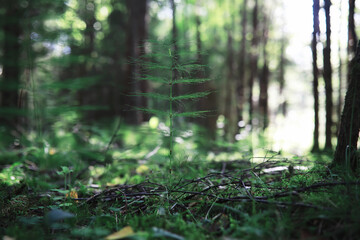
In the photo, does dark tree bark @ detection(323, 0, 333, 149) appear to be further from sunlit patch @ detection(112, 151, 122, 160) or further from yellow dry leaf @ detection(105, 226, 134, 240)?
sunlit patch @ detection(112, 151, 122, 160)

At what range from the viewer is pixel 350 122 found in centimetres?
194

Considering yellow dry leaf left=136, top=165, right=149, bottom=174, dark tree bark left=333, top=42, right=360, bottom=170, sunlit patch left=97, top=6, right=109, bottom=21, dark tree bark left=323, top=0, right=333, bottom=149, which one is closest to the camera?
dark tree bark left=333, top=42, right=360, bottom=170

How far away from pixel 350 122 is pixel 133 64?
2.91m

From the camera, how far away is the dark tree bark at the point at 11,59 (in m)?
4.87

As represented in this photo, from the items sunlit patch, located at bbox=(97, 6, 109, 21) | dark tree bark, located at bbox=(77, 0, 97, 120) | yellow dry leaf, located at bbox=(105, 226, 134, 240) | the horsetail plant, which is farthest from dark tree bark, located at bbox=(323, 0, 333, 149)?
sunlit patch, located at bbox=(97, 6, 109, 21)

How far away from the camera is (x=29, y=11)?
452 centimetres

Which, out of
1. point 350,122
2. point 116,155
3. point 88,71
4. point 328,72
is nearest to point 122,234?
point 350,122

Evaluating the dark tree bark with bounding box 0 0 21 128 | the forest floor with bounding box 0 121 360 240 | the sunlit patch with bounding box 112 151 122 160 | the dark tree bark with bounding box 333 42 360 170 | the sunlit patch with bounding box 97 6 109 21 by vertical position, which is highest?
the sunlit patch with bounding box 97 6 109 21

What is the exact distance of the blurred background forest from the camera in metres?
3.63

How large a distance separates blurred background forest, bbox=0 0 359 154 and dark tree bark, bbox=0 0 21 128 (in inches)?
1.0

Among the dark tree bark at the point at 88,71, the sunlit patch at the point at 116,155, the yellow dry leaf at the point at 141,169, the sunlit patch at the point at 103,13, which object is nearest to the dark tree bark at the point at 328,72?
the yellow dry leaf at the point at 141,169

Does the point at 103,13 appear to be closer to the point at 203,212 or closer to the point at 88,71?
the point at 88,71

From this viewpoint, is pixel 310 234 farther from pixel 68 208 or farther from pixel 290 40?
pixel 290 40

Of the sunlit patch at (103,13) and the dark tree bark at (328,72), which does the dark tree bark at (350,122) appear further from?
the sunlit patch at (103,13)
